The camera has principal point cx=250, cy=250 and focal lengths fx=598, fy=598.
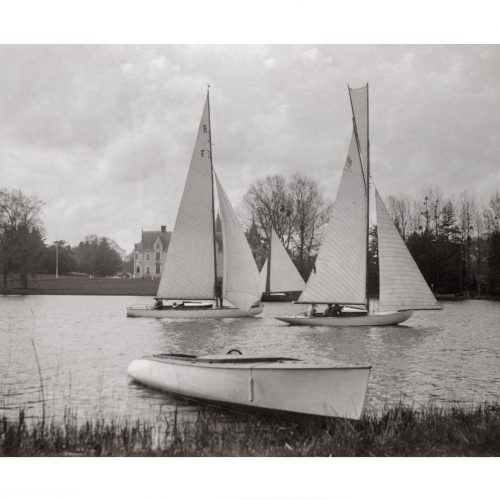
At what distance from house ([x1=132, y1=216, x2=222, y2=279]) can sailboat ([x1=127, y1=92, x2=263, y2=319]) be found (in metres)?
0.23

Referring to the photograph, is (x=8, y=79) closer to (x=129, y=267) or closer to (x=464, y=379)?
(x=129, y=267)

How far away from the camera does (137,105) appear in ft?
20.7

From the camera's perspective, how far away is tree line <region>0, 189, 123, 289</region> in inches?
250

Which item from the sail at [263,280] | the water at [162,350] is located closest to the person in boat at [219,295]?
the water at [162,350]

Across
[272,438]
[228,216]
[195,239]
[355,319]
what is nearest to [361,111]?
[228,216]

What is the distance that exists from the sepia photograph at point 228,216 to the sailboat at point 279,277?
4.5 inches

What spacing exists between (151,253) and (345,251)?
130 inches

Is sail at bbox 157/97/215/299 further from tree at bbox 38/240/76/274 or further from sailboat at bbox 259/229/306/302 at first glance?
tree at bbox 38/240/76/274

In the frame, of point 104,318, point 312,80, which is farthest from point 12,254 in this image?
point 312,80

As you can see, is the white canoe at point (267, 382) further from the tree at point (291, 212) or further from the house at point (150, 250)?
the tree at point (291, 212)

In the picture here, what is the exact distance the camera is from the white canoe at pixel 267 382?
5.16m

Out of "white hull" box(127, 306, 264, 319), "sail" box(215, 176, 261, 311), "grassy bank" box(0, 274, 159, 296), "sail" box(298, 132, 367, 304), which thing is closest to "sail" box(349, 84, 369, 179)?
"sail" box(298, 132, 367, 304)
